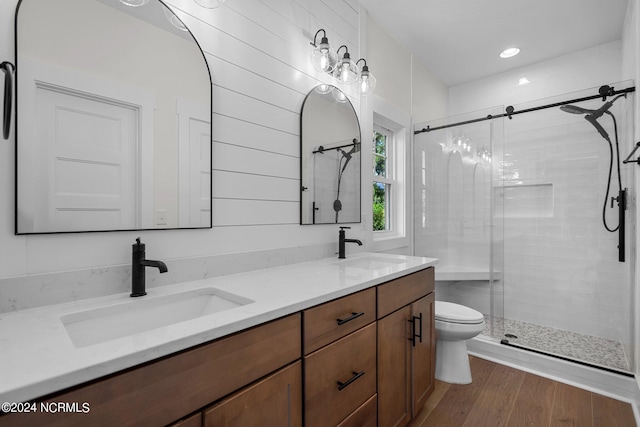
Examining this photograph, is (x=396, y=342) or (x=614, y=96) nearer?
(x=396, y=342)

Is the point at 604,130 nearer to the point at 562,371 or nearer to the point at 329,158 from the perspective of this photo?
the point at 562,371

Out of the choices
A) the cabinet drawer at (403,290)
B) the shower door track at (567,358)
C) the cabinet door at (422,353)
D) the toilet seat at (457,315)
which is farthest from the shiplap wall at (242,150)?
the shower door track at (567,358)

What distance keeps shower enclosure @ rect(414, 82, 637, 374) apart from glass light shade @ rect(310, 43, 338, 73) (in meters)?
1.45

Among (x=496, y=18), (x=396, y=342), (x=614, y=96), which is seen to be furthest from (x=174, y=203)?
(x=614, y=96)

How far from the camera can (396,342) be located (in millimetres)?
1525

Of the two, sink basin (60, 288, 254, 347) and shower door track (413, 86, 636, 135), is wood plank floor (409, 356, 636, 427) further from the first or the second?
shower door track (413, 86, 636, 135)

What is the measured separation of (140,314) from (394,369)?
1143 mm

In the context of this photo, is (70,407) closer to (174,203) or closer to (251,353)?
(251,353)

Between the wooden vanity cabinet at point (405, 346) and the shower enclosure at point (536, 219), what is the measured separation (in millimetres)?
1157

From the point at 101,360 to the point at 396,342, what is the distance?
1.27 meters

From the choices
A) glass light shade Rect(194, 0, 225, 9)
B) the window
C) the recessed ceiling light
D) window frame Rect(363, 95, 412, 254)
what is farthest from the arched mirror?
the recessed ceiling light

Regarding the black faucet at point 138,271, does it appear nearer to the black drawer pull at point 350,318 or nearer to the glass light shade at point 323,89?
the black drawer pull at point 350,318

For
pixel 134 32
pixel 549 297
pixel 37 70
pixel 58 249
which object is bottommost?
pixel 549 297

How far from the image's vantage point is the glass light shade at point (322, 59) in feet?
6.02
